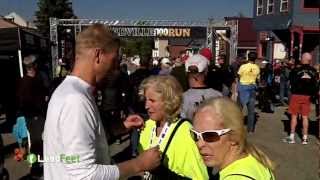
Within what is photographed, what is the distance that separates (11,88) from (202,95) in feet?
39.1

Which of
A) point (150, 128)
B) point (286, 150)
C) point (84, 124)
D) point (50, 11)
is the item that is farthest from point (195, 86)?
point (50, 11)

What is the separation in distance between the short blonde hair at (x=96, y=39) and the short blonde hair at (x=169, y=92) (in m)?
0.86

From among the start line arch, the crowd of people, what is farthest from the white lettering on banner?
the crowd of people

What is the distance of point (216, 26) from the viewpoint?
2877cm

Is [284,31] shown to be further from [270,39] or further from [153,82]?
[153,82]

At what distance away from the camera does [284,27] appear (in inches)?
1179

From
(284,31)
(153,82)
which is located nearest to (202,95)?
(153,82)

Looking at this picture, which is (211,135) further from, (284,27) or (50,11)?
(50,11)

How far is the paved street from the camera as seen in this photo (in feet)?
26.6

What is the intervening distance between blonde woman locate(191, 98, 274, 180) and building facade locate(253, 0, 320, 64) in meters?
22.8

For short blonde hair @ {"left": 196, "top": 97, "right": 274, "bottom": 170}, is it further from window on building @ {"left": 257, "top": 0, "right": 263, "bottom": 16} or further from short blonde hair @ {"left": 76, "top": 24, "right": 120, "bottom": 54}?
window on building @ {"left": 257, "top": 0, "right": 263, "bottom": 16}

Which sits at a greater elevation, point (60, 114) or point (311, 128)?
point (60, 114)

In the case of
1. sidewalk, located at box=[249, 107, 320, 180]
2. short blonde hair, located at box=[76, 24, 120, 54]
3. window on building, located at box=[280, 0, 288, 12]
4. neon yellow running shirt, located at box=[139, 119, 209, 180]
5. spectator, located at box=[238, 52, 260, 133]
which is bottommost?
sidewalk, located at box=[249, 107, 320, 180]

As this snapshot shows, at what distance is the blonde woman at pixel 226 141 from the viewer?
7.42ft
